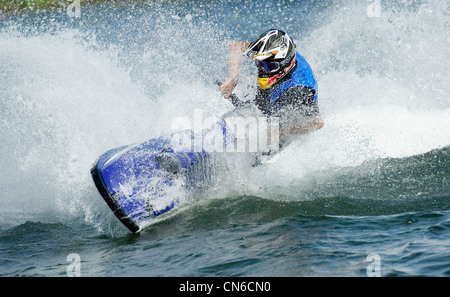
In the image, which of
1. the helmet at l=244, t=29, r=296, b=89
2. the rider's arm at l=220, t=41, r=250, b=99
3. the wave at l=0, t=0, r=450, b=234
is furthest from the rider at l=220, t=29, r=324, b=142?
the wave at l=0, t=0, r=450, b=234

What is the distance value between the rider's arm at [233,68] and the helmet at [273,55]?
39 cm

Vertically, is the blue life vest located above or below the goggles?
below

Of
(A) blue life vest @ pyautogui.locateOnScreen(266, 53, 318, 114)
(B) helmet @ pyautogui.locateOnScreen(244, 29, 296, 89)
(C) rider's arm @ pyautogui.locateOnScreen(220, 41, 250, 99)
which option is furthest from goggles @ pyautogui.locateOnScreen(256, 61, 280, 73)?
(C) rider's arm @ pyautogui.locateOnScreen(220, 41, 250, 99)

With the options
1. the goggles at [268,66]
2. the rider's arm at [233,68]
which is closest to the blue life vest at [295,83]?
the goggles at [268,66]

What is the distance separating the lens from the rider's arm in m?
6.01

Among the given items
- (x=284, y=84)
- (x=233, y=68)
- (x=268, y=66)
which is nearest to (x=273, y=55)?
(x=268, y=66)

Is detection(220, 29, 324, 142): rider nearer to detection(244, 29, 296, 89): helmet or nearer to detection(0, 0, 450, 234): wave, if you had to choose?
detection(244, 29, 296, 89): helmet

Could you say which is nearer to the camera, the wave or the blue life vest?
the blue life vest

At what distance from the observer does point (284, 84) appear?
570 cm

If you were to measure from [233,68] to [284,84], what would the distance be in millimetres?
771

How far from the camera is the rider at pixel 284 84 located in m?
5.62

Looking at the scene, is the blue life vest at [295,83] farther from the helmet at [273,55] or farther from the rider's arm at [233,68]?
the rider's arm at [233,68]

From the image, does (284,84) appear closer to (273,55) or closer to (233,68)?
(273,55)
